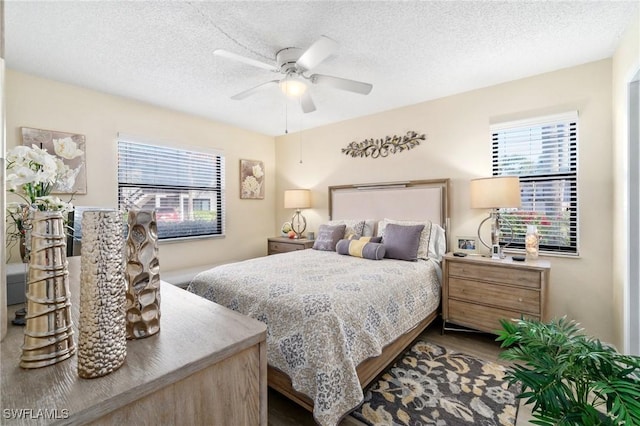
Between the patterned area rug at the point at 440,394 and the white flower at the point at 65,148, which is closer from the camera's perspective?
the white flower at the point at 65,148

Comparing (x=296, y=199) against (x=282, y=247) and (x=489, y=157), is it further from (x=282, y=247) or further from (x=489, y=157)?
(x=489, y=157)

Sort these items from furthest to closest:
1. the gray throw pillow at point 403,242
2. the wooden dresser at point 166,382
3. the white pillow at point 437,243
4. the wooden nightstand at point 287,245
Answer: the wooden nightstand at point 287,245 < the white pillow at point 437,243 < the gray throw pillow at point 403,242 < the wooden dresser at point 166,382

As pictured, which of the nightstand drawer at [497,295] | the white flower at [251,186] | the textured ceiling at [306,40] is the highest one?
the textured ceiling at [306,40]

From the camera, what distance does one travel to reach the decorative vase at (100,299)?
0.57 m

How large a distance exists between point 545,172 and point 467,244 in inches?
40.6

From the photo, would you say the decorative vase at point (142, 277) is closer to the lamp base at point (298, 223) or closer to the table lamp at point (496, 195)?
the table lamp at point (496, 195)

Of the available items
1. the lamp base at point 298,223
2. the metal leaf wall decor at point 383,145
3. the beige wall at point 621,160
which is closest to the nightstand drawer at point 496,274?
the beige wall at point 621,160

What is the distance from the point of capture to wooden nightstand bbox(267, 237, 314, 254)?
4121mm

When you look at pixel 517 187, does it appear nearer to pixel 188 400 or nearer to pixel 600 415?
pixel 600 415

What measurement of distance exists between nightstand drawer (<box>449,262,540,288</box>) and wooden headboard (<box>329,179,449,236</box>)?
66 centimetres

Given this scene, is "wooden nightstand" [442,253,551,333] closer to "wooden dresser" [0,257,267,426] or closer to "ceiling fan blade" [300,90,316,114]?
"ceiling fan blade" [300,90,316,114]

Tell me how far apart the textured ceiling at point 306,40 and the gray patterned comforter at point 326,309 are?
1.89m

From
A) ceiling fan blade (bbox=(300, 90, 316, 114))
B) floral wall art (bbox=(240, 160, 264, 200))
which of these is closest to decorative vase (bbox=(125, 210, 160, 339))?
ceiling fan blade (bbox=(300, 90, 316, 114))

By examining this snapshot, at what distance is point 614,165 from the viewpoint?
7.91ft
